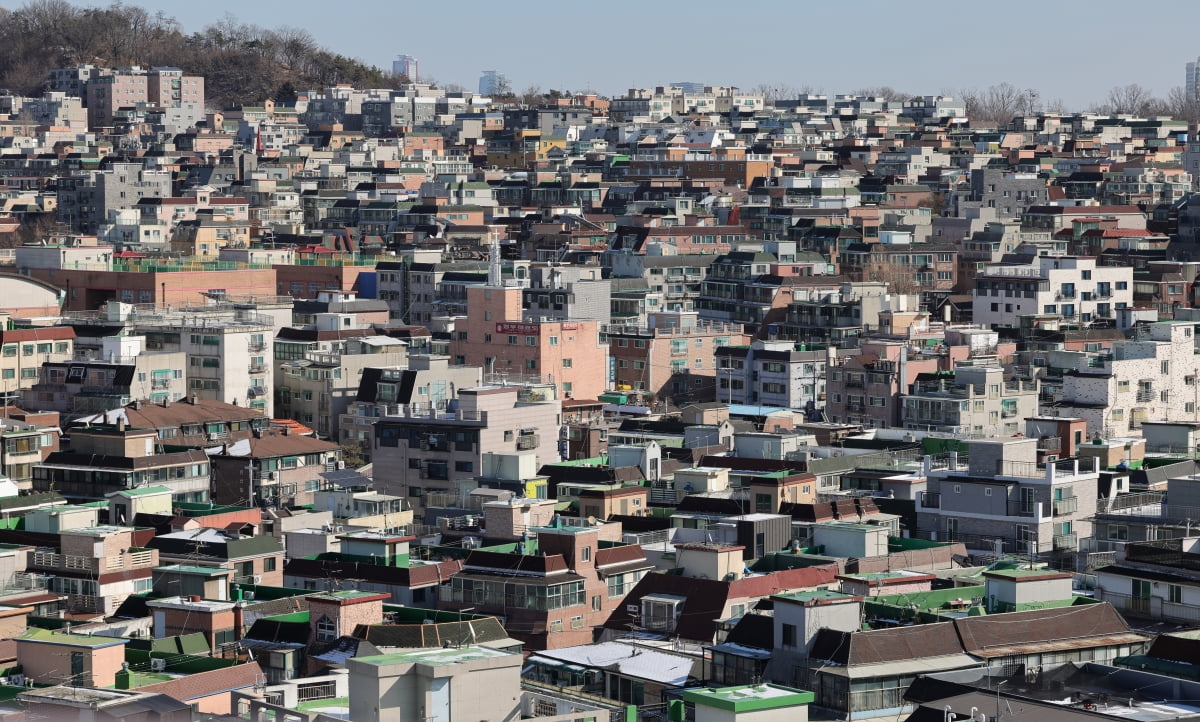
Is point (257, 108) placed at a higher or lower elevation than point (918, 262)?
higher

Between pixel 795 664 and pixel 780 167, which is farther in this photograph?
pixel 780 167

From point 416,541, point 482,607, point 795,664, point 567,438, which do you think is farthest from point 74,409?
point 795,664

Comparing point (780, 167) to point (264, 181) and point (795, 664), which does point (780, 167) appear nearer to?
point (264, 181)

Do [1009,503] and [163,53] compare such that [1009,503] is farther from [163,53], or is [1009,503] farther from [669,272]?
[163,53]

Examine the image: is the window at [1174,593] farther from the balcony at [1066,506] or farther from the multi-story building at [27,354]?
the multi-story building at [27,354]

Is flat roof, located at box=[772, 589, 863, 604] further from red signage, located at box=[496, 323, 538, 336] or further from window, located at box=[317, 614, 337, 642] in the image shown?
red signage, located at box=[496, 323, 538, 336]

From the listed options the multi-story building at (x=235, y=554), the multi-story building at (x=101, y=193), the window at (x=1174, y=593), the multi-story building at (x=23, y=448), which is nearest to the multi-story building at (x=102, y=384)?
the multi-story building at (x=23, y=448)

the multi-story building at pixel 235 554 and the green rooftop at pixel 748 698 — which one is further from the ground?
the multi-story building at pixel 235 554
